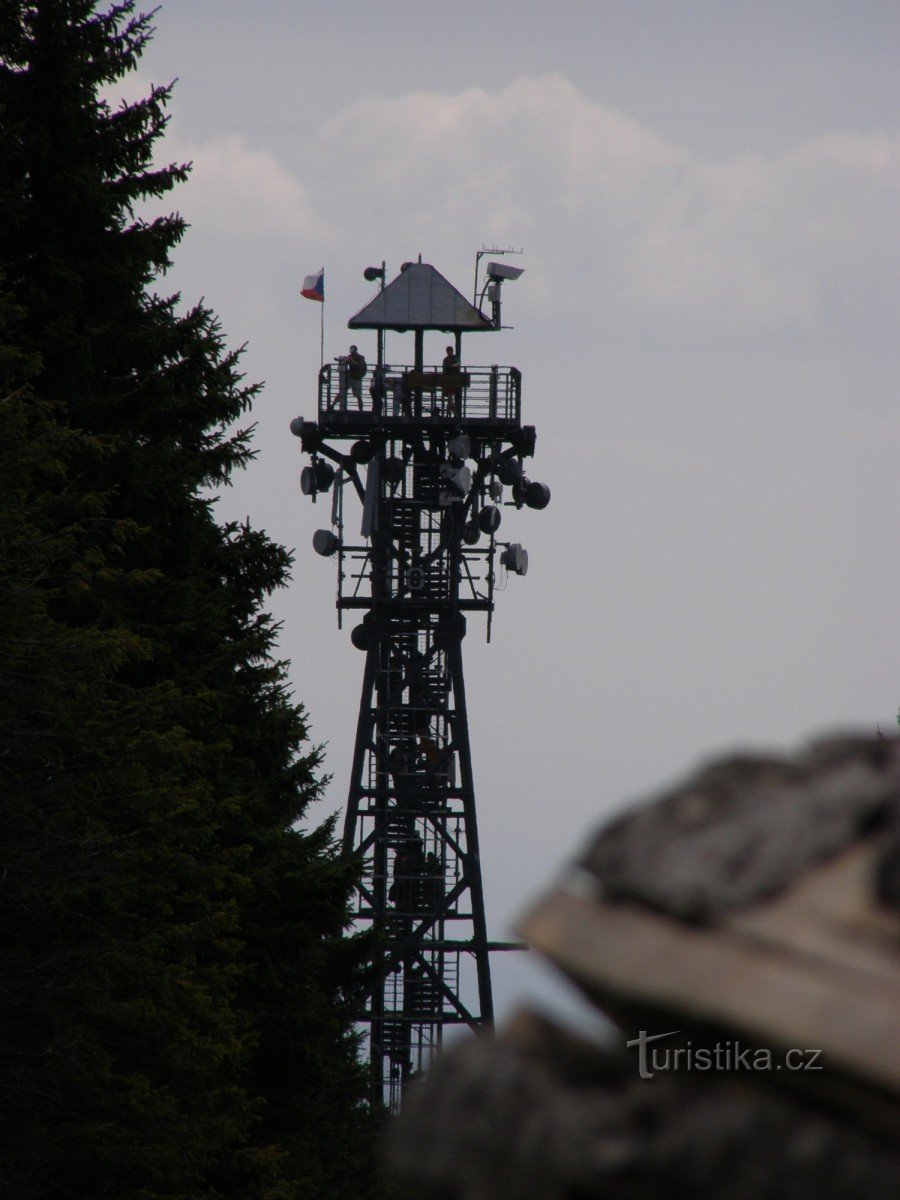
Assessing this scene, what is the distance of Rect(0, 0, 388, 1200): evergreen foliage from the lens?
11406 millimetres

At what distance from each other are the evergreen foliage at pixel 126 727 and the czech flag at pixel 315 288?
15969mm

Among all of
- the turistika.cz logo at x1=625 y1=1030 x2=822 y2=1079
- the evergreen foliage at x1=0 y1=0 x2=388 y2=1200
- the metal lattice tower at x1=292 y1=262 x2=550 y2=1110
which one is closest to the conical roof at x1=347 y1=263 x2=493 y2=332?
the metal lattice tower at x1=292 y1=262 x2=550 y2=1110

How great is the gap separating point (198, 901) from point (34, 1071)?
9.77ft

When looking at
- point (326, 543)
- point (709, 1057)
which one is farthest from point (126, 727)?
point (326, 543)

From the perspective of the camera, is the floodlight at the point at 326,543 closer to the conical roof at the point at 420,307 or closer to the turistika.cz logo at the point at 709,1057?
the conical roof at the point at 420,307

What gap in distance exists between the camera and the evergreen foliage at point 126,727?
1141 cm

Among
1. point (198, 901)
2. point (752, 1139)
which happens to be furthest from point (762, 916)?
point (198, 901)

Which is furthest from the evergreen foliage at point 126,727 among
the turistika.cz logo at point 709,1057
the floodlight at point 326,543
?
the floodlight at point 326,543

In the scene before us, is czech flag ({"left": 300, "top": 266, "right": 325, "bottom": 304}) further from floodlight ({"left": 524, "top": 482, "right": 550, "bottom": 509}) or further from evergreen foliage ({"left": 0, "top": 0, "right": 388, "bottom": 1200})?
evergreen foliage ({"left": 0, "top": 0, "right": 388, "bottom": 1200})

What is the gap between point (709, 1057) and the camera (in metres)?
0.99

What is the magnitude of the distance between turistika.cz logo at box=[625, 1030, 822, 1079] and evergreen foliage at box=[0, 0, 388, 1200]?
9984 mm

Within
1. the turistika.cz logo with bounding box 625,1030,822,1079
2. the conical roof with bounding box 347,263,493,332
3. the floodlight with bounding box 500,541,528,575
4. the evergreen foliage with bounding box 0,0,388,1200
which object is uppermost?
the conical roof with bounding box 347,263,493,332

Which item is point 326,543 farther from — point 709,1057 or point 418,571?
point 709,1057

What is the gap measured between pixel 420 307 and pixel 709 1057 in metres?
34.6
